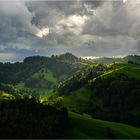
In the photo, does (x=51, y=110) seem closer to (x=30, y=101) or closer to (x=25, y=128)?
(x=30, y=101)

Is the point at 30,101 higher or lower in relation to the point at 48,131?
higher

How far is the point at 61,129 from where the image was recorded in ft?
562

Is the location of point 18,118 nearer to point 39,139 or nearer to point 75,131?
point 39,139

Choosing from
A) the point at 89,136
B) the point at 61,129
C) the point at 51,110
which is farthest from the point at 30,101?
the point at 89,136

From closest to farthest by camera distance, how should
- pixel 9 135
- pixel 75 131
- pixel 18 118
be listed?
pixel 9 135
pixel 18 118
pixel 75 131

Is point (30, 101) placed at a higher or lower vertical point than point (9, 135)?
higher

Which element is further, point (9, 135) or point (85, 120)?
point (85, 120)

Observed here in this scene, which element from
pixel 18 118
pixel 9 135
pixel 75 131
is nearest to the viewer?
pixel 9 135

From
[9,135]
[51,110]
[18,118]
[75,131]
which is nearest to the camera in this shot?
[9,135]

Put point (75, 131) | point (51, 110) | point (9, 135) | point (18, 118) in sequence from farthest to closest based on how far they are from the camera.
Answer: point (51, 110), point (75, 131), point (18, 118), point (9, 135)

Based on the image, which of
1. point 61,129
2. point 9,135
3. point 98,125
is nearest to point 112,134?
point 98,125

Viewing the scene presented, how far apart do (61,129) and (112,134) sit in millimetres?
26707

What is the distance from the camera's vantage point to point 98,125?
7347 inches

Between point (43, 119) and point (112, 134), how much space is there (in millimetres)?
36365
